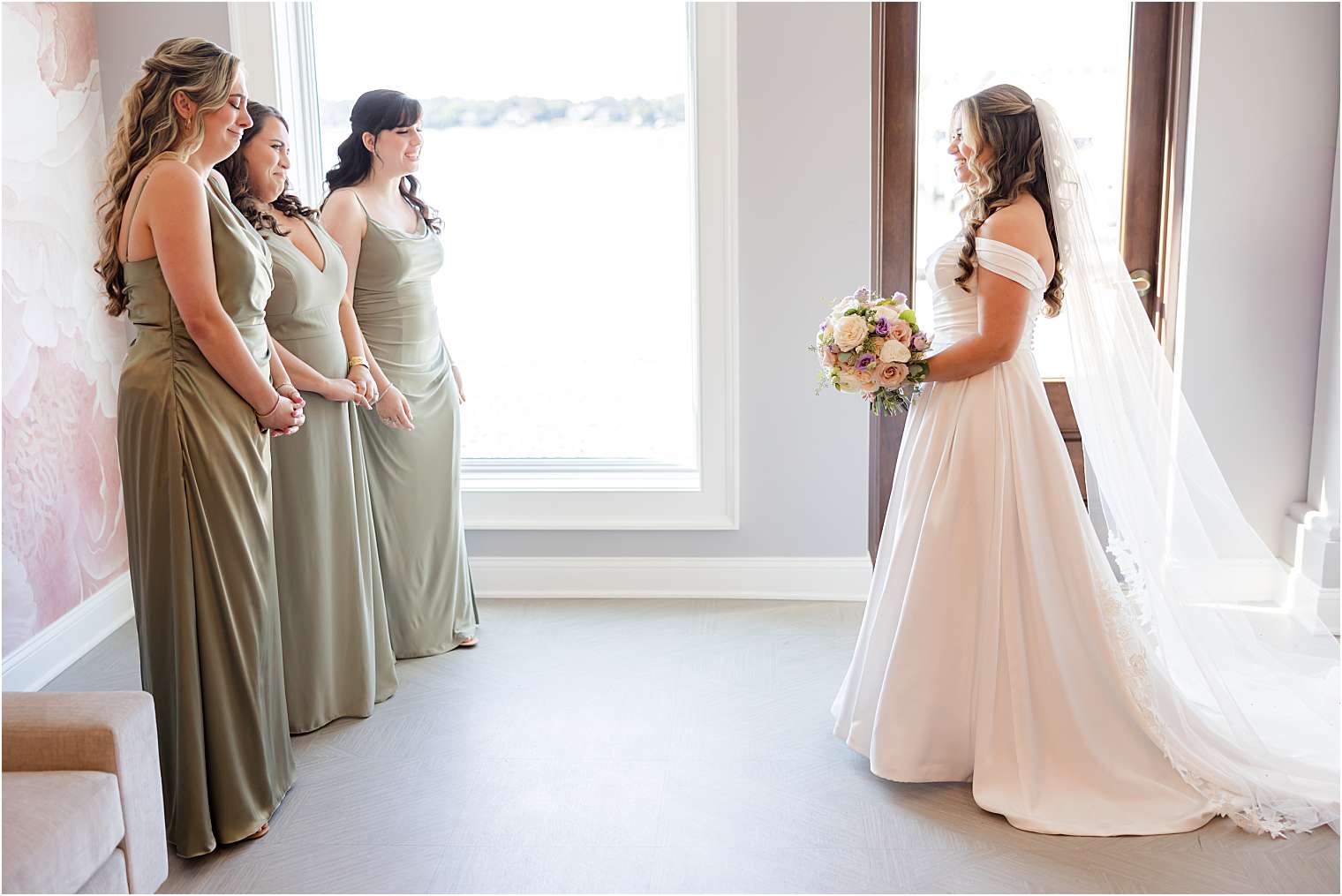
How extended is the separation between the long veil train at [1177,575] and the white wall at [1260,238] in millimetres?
1308

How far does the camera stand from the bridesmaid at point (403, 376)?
3455 millimetres

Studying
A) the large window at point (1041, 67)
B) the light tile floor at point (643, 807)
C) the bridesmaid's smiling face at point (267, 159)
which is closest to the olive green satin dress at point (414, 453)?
the light tile floor at point (643, 807)

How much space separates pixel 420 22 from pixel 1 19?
137cm

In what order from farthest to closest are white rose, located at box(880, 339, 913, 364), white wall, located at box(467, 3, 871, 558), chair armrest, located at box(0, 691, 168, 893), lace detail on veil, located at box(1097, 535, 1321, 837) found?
white wall, located at box(467, 3, 871, 558), white rose, located at box(880, 339, 913, 364), lace detail on veil, located at box(1097, 535, 1321, 837), chair armrest, located at box(0, 691, 168, 893)

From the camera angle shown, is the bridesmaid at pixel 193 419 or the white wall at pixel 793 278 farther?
the white wall at pixel 793 278

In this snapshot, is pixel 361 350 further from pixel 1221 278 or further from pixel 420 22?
pixel 1221 278

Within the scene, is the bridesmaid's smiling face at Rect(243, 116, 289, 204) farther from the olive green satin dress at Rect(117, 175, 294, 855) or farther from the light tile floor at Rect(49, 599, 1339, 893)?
the light tile floor at Rect(49, 599, 1339, 893)

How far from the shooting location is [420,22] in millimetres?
4180

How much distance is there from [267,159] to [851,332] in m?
1.65

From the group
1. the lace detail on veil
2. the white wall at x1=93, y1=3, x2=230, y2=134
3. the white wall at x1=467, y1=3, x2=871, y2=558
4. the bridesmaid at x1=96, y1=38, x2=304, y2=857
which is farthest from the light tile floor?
the white wall at x1=93, y1=3, x2=230, y2=134

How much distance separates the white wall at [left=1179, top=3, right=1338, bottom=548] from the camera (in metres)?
3.82

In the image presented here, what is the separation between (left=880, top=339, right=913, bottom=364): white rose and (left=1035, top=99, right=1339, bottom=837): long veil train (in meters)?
0.42

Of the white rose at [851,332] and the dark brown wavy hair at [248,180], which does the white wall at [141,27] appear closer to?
the dark brown wavy hair at [248,180]

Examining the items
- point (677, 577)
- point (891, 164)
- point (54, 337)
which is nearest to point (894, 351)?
point (891, 164)
